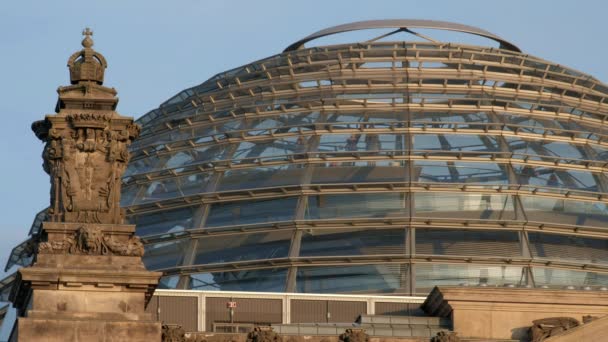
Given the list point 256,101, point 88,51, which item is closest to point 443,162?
point 256,101

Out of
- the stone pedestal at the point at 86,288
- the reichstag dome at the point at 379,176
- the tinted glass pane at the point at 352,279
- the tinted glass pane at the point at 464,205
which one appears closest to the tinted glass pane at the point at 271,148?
the reichstag dome at the point at 379,176

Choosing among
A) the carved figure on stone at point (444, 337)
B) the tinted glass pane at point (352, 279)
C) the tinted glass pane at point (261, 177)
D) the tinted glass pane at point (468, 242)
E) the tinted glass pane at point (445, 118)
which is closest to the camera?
the carved figure on stone at point (444, 337)

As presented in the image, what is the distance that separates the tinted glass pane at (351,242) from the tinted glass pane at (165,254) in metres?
3.59

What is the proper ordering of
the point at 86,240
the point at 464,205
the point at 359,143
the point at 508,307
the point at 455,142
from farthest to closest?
the point at 455,142
the point at 359,143
the point at 464,205
the point at 508,307
the point at 86,240

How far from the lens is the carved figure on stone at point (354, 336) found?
6838 cm

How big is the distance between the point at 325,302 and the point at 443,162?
43.3ft

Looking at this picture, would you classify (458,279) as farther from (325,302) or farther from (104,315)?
(104,315)

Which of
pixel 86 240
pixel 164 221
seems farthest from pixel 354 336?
pixel 164 221

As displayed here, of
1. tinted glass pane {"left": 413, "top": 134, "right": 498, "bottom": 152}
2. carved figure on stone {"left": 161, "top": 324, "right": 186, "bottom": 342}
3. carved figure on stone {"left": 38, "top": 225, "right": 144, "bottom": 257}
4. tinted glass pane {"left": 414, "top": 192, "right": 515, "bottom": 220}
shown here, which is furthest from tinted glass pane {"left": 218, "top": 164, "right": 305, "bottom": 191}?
carved figure on stone {"left": 38, "top": 225, "right": 144, "bottom": 257}

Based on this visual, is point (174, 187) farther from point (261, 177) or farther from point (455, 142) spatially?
point (455, 142)

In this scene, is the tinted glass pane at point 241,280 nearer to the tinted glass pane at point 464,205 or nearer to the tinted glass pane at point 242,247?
the tinted glass pane at point 242,247

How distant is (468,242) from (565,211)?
3.87 metres

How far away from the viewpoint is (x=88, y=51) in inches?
2685

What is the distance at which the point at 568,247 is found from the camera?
84000 millimetres
